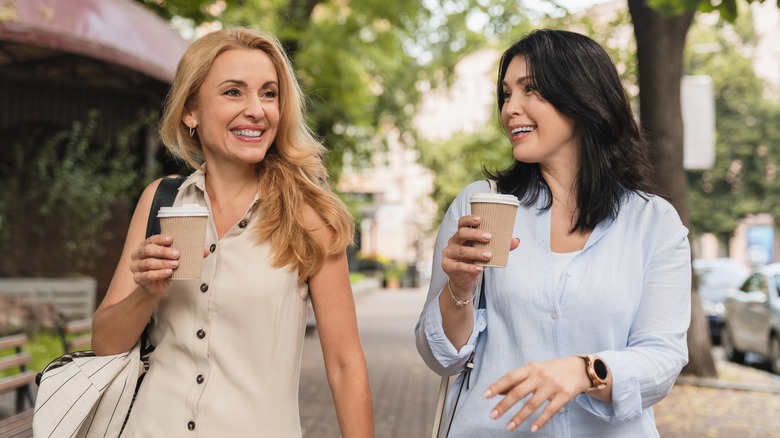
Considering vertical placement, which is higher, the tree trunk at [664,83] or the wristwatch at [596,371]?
the tree trunk at [664,83]

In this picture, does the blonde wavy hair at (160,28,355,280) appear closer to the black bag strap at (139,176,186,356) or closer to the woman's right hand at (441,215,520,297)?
the black bag strap at (139,176,186,356)

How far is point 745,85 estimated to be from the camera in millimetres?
38312

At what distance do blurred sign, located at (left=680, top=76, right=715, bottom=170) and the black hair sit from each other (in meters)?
9.95

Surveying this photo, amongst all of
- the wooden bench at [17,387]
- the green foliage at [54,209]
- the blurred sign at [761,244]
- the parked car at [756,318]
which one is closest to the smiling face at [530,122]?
the wooden bench at [17,387]

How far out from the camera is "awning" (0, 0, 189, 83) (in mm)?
10055

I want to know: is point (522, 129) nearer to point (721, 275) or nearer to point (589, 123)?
point (589, 123)

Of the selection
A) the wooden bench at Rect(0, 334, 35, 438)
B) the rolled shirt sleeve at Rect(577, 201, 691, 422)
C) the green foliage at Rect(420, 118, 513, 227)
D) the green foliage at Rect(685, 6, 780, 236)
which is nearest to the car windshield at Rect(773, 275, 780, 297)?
the green foliage at Rect(420, 118, 513, 227)

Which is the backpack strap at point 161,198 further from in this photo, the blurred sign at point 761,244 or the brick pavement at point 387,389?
the blurred sign at point 761,244

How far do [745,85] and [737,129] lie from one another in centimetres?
164

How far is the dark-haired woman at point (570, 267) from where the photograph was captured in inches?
102

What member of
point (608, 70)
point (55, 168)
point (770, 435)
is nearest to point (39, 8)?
point (55, 168)

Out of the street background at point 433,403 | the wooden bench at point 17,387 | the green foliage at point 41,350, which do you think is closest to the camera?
the wooden bench at point 17,387

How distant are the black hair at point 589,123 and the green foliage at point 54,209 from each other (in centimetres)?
1224

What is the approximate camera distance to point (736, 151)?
38531 mm
